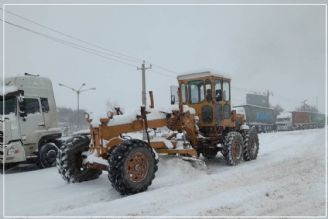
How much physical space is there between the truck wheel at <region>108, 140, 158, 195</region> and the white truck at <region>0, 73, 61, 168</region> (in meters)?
5.98

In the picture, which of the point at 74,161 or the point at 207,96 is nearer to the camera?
the point at 74,161

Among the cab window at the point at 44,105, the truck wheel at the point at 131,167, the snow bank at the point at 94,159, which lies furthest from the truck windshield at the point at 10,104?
the truck wheel at the point at 131,167

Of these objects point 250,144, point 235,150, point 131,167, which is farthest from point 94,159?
point 250,144

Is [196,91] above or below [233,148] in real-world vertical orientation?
above

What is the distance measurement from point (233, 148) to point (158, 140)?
9.97 feet

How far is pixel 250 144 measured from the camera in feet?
42.8

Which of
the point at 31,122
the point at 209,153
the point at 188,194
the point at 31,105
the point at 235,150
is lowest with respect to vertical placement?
the point at 188,194

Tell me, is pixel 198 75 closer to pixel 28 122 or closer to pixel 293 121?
pixel 28 122

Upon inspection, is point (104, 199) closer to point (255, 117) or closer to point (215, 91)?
point (215, 91)

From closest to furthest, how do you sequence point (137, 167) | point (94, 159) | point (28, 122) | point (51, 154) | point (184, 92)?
point (137, 167), point (94, 159), point (184, 92), point (28, 122), point (51, 154)

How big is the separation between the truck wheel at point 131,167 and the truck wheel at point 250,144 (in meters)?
5.34

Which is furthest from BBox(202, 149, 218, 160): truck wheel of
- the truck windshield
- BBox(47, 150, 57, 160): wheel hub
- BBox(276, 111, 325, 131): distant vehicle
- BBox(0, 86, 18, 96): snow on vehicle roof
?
BBox(276, 111, 325, 131): distant vehicle

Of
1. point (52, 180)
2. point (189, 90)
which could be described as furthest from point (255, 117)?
point (52, 180)

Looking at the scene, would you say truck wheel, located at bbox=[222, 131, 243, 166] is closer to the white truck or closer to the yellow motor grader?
the yellow motor grader
